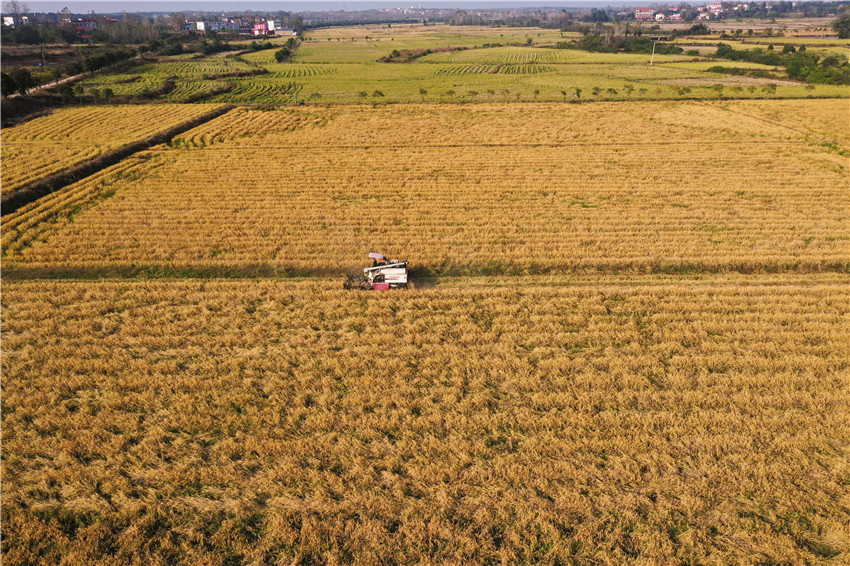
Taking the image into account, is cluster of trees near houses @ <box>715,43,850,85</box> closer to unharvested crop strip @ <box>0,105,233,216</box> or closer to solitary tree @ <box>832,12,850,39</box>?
solitary tree @ <box>832,12,850,39</box>

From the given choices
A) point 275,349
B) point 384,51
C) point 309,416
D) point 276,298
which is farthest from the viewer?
point 384,51

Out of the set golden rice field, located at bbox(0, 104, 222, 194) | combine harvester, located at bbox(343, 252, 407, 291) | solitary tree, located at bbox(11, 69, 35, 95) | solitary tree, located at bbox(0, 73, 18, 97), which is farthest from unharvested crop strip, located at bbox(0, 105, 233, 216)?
solitary tree, located at bbox(11, 69, 35, 95)

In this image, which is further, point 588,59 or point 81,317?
point 588,59

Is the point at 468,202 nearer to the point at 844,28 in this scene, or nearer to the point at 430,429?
the point at 430,429

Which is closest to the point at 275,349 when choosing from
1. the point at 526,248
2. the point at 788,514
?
the point at 526,248

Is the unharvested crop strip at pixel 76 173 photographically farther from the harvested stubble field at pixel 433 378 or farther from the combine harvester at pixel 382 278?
the combine harvester at pixel 382 278

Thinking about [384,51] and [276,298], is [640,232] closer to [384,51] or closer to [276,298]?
[276,298]
